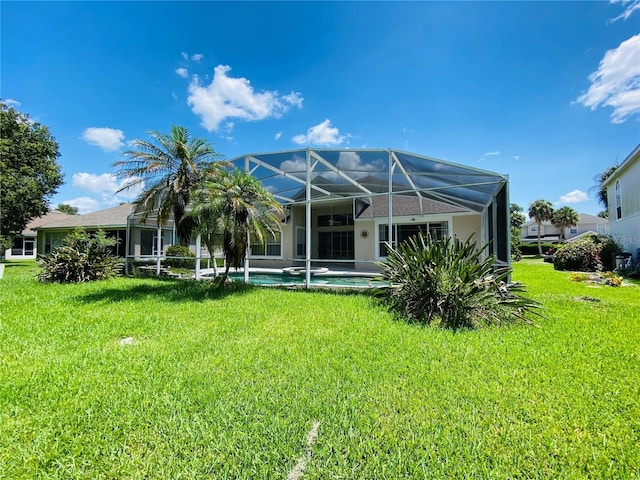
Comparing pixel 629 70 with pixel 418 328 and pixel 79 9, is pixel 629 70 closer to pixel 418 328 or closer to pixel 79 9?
pixel 418 328

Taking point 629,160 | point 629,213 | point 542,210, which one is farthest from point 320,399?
point 542,210

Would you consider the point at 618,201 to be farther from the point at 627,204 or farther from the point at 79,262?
the point at 79,262

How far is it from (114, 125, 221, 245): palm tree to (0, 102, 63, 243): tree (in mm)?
17661

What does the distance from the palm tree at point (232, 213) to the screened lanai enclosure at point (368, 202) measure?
1606 mm

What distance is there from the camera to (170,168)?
37.1 ft

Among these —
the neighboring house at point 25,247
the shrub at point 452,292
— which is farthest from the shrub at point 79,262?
the neighboring house at point 25,247

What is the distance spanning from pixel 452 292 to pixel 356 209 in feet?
44.7

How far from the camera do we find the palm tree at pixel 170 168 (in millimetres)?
10992

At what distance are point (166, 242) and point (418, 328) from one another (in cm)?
2286

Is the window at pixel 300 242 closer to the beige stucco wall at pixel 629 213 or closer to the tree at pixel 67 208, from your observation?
the beige stucco wall at pixel 629 213

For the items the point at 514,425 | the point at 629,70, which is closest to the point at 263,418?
the point at 514,425

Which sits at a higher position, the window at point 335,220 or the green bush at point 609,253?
the window at point 335,220

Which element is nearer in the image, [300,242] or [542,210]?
[300,242]

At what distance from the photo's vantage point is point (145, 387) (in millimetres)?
3738
